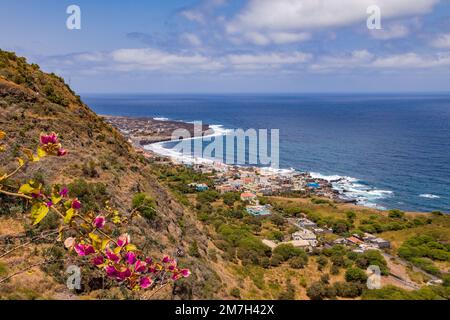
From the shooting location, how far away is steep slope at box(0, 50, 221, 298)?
11281 mm

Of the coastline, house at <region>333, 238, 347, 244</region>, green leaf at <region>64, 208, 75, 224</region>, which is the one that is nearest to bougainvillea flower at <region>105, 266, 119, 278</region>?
green leaf at <region>64, 208, 75, 224</region>

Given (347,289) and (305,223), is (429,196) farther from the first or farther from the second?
(347,289)

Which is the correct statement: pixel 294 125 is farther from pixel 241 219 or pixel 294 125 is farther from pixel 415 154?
pixel 241 219

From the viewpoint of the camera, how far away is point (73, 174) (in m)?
16.5

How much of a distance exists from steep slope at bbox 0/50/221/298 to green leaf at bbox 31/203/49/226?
812 cm

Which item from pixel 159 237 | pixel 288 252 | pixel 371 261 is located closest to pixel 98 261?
pixel 159 237

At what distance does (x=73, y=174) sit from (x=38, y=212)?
52.0 ft

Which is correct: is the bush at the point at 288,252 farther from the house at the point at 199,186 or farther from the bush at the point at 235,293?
the house at the point at 199,186

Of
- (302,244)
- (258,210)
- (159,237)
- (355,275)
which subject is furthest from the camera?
(258,210)
